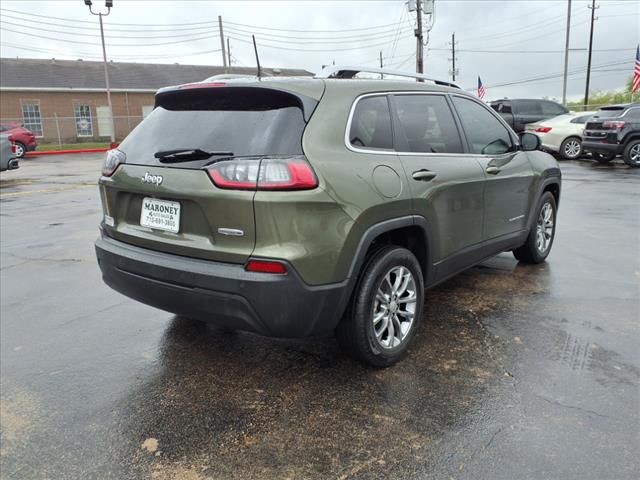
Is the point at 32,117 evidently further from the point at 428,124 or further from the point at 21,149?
the point at 428,124

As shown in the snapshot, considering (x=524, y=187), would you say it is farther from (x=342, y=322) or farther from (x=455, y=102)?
(x=342, y=322)

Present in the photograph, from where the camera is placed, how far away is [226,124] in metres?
3.00

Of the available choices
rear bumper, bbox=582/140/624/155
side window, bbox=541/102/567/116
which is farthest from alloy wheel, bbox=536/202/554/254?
side window, bbox=541/102/567/116

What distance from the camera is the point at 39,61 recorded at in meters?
39.6

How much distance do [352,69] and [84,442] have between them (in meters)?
2.68

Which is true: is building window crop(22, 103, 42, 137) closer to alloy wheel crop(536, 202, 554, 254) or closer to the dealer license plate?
alloy wheel crop(536, 202, 554, 254)

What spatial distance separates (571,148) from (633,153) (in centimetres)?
271

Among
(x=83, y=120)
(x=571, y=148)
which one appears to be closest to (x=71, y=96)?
(x=83, y=120)

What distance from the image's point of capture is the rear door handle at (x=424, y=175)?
11.3 ft

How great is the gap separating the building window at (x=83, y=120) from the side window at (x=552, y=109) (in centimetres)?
3030

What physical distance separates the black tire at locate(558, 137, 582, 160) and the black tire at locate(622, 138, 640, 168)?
7.88 feet

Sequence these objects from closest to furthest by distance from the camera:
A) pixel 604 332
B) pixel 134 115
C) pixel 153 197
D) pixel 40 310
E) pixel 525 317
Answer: pixel 153 197
pixel 604 332
pixel 525 317
pixel 40 310
pixel 134 115

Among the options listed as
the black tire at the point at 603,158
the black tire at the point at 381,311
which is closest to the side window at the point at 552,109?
the black tire at the point at 603,158

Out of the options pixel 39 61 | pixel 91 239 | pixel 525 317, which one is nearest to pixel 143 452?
pixel 525 317
